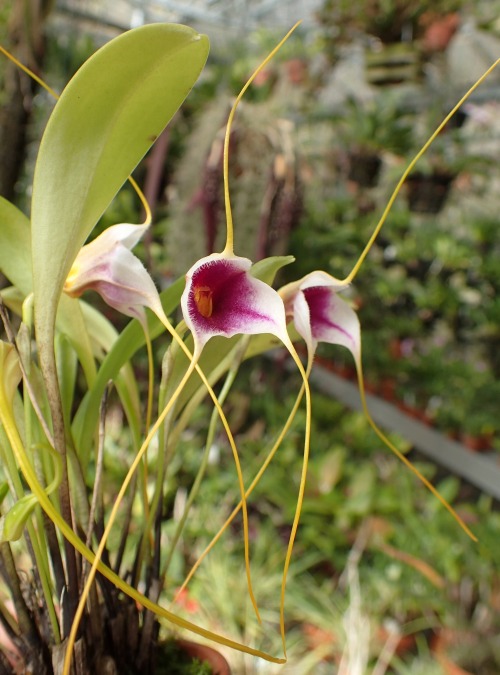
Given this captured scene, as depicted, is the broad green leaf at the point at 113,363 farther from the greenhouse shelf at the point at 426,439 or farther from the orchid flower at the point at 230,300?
the greenhouse shelf at the point at 426,439

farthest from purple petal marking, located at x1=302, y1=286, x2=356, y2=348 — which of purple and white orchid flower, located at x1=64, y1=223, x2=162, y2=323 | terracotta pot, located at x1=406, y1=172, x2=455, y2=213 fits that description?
terracotta pot, located at x1=406, y1=172, x2=455, y2=213

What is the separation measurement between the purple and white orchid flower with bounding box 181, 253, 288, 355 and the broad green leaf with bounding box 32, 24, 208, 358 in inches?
2.7

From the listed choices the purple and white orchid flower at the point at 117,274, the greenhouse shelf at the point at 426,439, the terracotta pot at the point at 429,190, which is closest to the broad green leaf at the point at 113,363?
the purple and white orchid flower at the point at 117,274

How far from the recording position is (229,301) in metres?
0.31

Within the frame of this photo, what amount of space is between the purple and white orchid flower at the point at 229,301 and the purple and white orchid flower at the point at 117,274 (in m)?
0.03

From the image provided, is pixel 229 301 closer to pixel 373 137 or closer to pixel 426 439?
pixel 426 439

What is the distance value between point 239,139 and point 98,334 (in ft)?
4.22

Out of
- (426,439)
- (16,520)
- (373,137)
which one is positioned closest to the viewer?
(16,520)

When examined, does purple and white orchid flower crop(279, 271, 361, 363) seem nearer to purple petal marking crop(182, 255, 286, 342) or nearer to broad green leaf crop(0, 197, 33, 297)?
purple petal marking crop(182, 255, 286, 342)

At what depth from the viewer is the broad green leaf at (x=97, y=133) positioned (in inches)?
11.1

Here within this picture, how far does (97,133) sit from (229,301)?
0.35ft

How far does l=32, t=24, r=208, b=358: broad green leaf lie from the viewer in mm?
282

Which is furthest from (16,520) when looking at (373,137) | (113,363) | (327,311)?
(373,137)

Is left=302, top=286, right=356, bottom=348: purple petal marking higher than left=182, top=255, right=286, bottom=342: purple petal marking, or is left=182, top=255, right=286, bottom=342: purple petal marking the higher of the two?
left=182, top=255, right=286, bottom=342: purple petal marking
